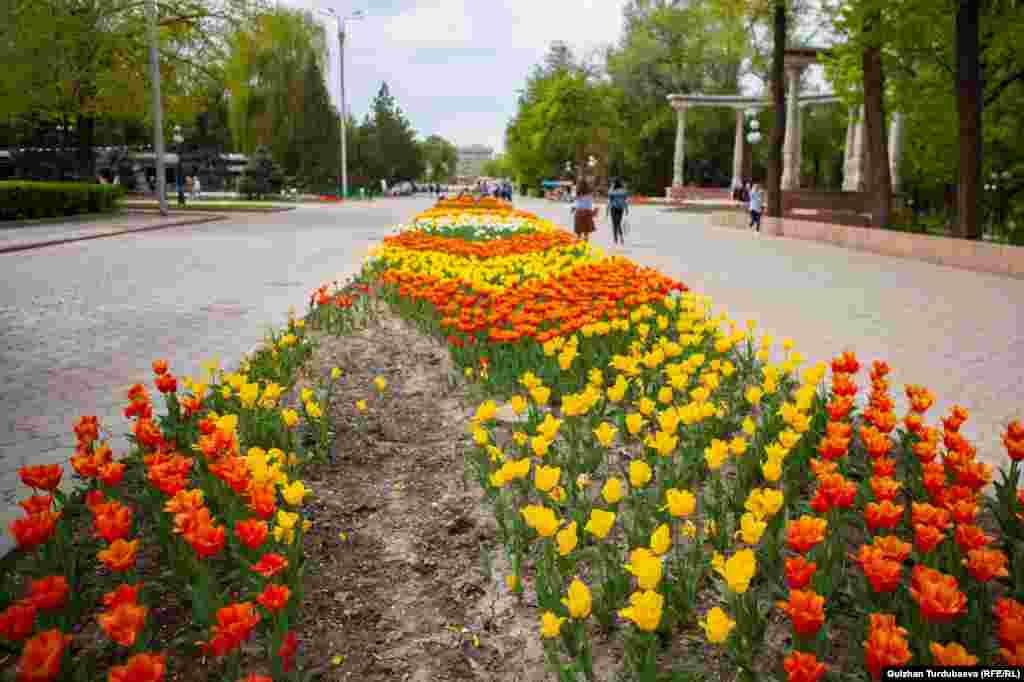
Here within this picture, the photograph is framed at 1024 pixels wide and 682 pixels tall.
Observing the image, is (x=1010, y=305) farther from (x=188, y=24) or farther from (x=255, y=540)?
(x=188, y=24)

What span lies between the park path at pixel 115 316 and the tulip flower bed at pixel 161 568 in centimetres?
66

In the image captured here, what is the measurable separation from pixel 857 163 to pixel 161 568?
34.4m

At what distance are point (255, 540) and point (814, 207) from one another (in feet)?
96.7

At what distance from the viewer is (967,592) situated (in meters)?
2.45

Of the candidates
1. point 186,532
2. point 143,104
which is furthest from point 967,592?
point 143,104

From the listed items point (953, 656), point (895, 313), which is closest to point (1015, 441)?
point (953, 656)

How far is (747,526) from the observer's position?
7.82 feet

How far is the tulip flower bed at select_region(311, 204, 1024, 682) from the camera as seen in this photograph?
2096 mm

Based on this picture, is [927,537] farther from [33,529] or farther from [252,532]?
[33,529]

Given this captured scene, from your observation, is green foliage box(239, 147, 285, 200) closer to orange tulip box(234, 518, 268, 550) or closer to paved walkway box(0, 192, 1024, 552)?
paved walkway box(0, 192, 1024, 552)

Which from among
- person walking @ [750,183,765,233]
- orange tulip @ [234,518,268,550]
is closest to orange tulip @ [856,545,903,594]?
orange tulip @ [234,518,268,550]

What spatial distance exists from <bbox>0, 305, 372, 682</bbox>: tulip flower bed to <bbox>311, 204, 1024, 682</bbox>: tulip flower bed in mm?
802

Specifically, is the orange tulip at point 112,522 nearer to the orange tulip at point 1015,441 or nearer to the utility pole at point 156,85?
the orange tulip at point 1015,441

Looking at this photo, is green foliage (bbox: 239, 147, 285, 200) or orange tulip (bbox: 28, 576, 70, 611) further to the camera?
green foliage (bbox: 239, 147, 285, 200)
